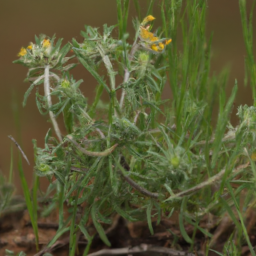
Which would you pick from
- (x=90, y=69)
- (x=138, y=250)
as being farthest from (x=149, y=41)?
(x=138, y=250)

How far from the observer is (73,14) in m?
1.40

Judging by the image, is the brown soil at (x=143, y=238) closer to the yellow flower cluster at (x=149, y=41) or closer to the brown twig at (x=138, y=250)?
the brown twig at (x=138, y=250)

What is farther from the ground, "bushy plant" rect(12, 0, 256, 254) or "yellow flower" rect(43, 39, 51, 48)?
"yellow flower" rect(43, 39, 51, 48)

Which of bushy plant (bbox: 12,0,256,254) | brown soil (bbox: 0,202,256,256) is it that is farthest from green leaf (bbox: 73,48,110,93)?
brown soil (bbox: 0,202,256,256)

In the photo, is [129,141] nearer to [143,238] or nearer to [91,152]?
[91,152]

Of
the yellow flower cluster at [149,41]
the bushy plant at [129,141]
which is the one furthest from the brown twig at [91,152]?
the yellow flower cluster at [149,41]

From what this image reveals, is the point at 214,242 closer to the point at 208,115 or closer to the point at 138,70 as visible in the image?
the point at 208,115

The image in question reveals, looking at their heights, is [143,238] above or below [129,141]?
below

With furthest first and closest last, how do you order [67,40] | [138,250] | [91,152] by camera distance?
[67,40], [138,250], [91,152]

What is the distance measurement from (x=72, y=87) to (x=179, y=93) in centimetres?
23

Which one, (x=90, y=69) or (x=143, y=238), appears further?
(x=143, y=238)

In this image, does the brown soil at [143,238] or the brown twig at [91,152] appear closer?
the brown twig at [91,152]

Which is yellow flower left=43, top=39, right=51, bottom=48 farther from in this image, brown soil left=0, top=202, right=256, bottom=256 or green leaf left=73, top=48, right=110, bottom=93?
brown soil left=0, top=202, right=256, bottom=256

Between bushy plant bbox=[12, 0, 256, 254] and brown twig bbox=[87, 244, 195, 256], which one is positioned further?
brown twig bbox=[87, 244, 195, 256]
